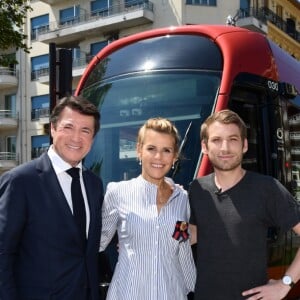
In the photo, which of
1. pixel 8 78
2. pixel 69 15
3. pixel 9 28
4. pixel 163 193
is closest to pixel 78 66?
pixel 69 15

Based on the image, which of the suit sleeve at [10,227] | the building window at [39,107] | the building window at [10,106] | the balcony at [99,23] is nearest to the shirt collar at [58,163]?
the suit sleeve at [10,227]

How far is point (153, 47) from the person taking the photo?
19.0 ft

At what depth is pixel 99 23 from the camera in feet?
104

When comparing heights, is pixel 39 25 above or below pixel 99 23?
above

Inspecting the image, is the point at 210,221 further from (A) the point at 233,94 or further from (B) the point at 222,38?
(B) the point at 222,38

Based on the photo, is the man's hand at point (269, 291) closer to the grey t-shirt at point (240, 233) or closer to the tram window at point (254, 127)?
the grey t-shirt at point (240, 233)

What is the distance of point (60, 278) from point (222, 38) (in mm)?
3324

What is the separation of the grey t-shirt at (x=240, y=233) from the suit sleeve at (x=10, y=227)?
1078mm

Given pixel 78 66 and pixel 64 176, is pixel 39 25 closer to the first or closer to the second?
pixel 78 66

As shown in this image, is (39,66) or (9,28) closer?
(9,28)

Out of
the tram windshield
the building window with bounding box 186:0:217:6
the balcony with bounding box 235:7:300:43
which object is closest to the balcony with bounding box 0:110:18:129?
the building window with bounding box 186:0:217:6

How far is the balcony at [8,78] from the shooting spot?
36719 millimetres

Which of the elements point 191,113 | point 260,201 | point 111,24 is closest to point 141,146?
Result: point 260,201

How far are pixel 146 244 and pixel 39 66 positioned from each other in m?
34.0
